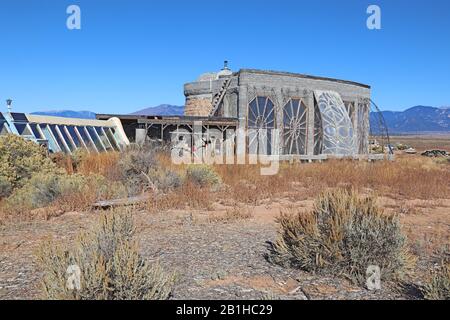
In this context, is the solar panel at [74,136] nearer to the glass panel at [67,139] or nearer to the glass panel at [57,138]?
the glass panel at [67,139]

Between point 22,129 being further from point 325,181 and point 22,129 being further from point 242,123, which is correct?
point 242,123

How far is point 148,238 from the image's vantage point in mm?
6762

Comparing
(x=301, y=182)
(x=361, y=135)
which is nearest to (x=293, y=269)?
(x=301, y=182)

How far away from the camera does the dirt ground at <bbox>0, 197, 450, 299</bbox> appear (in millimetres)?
4434

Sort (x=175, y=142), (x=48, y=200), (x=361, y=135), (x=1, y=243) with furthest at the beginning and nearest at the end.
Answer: (x=361, y=135) → (x=175, y=142) → (x=48, y=200) → (x=1, y=243)

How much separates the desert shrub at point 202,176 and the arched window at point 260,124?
943cm

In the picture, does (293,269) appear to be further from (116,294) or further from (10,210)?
(10,210)

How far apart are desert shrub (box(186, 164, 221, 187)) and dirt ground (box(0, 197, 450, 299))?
2.97 m

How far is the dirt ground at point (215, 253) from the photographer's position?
4.43 m

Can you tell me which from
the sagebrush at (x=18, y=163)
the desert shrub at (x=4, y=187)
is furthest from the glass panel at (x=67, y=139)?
the desert shrub at (x=4, y=187)

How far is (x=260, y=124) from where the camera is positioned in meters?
22.5

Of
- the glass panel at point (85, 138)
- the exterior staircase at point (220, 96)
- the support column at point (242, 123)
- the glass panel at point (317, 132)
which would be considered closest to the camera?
the glass panel at point (85, 138)

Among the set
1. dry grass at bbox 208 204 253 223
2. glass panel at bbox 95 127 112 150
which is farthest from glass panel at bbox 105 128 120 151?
dry grass at bbox 208 204 253 223

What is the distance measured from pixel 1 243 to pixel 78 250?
122 inches
